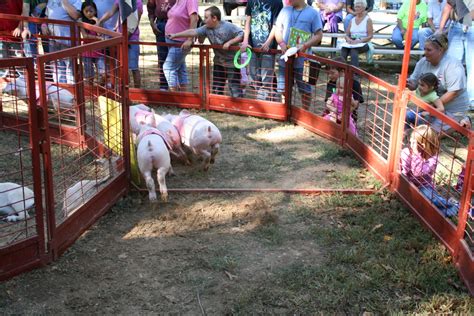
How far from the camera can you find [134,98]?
28.8 feet

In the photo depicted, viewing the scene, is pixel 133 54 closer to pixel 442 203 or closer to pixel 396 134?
pixel 396 134

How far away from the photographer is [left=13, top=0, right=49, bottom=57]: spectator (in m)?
7.73

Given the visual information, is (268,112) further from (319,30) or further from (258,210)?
(258,210)

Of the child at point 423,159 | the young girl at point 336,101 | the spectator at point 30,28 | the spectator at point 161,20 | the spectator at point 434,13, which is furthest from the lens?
the spectator at point 434,13

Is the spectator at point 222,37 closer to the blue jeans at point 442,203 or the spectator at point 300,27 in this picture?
the spectator at point 300,27

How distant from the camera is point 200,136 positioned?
5695mm

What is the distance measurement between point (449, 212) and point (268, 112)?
396 cm

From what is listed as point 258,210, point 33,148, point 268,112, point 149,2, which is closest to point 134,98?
point 149,2

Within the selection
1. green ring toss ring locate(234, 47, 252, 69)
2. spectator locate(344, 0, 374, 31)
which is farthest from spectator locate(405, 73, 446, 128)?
spectator locate(344, 0, 374, 31)

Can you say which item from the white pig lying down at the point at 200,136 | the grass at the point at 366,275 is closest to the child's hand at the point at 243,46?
the white pig lying down at the point at 200,136

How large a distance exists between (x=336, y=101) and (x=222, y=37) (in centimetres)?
203

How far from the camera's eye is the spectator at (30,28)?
773cm

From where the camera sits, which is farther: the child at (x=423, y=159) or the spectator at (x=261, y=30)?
the spectator at (x=261, y=30)

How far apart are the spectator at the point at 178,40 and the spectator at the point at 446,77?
3.37m
